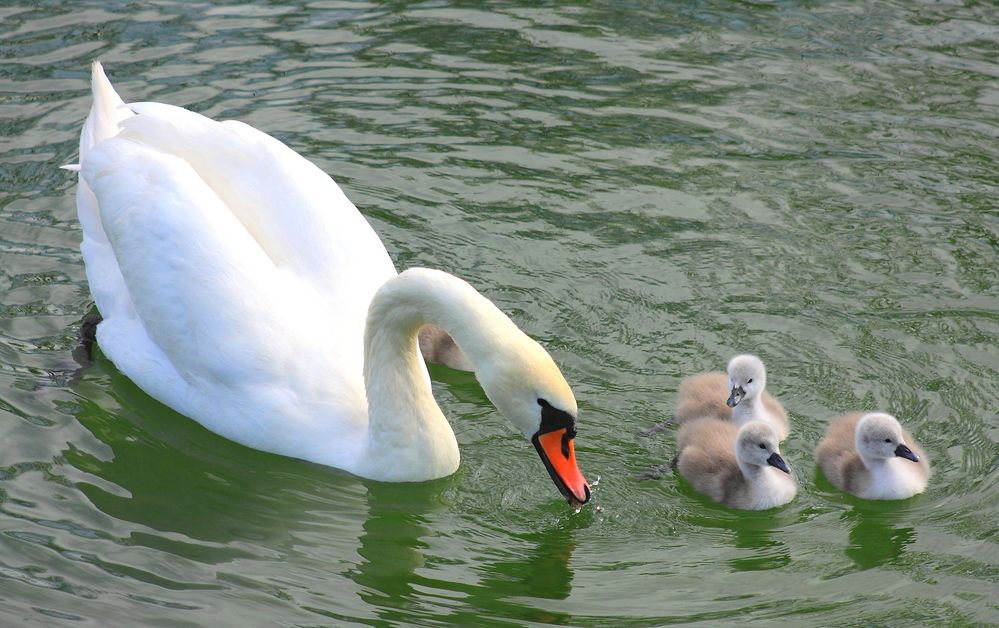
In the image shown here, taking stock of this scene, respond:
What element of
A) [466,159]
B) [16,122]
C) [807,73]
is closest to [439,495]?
[466,159]

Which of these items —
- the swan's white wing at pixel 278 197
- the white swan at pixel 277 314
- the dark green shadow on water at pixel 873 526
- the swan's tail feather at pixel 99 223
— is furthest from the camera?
the swan's tail feather at pixel 99 223

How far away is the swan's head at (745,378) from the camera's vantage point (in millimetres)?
7332

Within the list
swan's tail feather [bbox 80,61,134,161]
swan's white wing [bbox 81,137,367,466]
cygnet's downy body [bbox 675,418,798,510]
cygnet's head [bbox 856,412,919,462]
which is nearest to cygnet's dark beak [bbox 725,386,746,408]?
cygnet's downy body [bbox 675,418,798,510]

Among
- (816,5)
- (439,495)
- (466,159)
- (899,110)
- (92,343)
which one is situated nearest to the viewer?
(439,495)

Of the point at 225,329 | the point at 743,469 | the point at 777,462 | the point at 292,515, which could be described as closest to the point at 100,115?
the point at 225,329

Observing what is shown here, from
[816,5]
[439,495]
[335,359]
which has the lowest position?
[439,495]

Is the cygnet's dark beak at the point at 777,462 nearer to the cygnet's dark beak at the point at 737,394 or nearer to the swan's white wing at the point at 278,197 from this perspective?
the cygnet's dark beak at the point at 737,394

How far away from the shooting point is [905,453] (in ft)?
22.8

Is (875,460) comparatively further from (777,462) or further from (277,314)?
(277,314)

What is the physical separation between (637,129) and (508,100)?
108 centimetres

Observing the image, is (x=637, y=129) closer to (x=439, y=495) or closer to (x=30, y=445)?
(x=439, y=495)

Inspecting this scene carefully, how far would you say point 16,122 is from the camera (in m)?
10.6

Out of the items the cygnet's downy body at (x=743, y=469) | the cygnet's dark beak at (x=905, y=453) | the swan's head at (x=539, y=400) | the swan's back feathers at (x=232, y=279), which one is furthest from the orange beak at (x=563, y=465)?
the cygnet's dark beak at (x=905, y=453)

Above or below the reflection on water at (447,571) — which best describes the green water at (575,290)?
above
